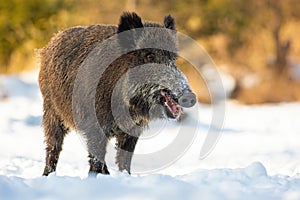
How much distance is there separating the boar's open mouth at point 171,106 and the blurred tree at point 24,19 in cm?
1865

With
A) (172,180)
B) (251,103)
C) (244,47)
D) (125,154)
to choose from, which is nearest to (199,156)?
(125,154)

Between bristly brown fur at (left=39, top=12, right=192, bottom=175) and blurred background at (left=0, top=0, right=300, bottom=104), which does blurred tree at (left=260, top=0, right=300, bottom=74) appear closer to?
blurred background at (left=0, top=0, right=300, bottom=104)

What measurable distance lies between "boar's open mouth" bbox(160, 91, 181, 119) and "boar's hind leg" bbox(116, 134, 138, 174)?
71 centimetres

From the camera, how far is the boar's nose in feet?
18.9

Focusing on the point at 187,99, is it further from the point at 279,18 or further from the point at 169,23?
the point at 279,18

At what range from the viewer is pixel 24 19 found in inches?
968

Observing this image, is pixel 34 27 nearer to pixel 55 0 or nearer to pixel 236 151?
pixel 55 0

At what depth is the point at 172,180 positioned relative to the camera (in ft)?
16.5

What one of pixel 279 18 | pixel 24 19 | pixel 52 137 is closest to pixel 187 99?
pixel 52 137

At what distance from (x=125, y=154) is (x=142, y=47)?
49.0 inches

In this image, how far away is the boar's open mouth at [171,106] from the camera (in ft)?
A: 20.1

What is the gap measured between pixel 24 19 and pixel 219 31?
8.15 m

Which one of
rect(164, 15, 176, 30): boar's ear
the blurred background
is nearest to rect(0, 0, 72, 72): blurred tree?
the blurred background

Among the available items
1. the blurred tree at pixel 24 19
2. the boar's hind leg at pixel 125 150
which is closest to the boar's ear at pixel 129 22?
the boar's hind leg at pixel 125 150
